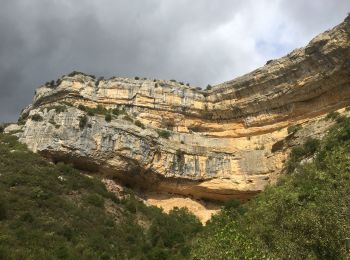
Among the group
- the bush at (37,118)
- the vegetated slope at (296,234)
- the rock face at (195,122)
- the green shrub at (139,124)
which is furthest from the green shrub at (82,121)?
the vegetated slope at (296,234)

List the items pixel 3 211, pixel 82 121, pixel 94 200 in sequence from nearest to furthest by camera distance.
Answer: pixel 3 211, pixel 94 200, pixel 82 121

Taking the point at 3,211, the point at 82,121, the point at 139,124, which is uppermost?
the point at 139,124

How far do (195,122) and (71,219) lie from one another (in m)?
25.4

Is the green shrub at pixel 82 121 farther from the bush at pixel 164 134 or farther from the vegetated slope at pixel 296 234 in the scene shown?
the vegetated slope at pixel 296 234

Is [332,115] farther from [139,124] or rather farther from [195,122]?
[139,124]

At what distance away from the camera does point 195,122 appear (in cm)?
5328

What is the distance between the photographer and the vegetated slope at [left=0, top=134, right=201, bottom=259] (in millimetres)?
27295

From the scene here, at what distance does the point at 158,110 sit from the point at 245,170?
45.6ft

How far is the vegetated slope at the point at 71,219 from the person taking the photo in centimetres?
2730

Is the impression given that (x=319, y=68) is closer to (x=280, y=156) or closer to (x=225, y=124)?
(x=280, y=156)

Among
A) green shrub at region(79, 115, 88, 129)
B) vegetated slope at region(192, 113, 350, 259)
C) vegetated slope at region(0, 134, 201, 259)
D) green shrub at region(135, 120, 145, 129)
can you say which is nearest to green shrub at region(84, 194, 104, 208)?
vegetated slope at region(0, 134, 201, 259)

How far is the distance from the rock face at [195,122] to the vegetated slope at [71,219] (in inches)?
120

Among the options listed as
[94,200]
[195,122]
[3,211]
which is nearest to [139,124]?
[195,122]

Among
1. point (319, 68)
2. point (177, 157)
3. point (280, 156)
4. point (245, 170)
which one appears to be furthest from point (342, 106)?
point (177, 157)
